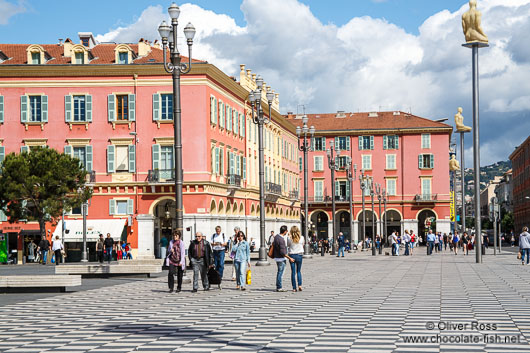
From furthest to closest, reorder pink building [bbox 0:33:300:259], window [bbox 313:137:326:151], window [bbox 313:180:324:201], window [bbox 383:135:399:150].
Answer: window [bbox 313:137:326:151] → window [bbox 313:180:324:201] → window [bbox 383:135:399:150] → pink building [bbox 0:33:300:259]

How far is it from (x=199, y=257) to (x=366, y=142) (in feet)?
283

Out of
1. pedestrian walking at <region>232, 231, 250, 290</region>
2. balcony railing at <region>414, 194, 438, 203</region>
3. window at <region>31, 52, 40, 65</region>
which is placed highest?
window at <region>31, 52, 40, 65</region>

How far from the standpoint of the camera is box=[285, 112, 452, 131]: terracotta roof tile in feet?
351

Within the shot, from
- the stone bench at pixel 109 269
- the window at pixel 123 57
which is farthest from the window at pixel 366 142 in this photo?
the stone bench at pixel 109 269

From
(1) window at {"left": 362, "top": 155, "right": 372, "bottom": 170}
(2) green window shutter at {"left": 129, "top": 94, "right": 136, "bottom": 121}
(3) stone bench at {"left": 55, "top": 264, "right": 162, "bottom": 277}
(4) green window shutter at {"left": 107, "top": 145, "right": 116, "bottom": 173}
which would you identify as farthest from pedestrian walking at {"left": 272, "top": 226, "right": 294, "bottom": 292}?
(1) window at {"left": 362, "top": 155, "right": 372, "bottom": 170}

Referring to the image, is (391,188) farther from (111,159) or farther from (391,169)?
(111,159)

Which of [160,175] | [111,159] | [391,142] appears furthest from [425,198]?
[111,159]

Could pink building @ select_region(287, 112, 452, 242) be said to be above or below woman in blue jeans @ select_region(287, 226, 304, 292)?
above

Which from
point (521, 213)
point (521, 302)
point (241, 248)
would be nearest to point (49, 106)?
point (241, 248)

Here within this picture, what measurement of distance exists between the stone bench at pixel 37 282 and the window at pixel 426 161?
84608 millimetres

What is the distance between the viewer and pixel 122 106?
5816 cm

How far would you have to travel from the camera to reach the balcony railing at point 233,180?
6203 cm

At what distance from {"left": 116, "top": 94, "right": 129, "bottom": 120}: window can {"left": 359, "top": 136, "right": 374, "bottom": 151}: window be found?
180 feet

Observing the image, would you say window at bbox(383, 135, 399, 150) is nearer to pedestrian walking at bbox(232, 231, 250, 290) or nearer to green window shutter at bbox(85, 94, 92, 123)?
green window shutter at bbox(85, 94, 92, 123)
